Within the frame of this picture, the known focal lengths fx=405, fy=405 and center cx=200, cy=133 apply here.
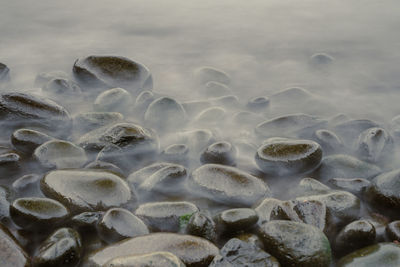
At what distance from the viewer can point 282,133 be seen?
2816 millimetres

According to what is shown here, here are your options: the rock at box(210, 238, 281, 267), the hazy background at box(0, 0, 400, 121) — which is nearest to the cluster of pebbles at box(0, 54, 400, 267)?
the rock at box(210, 238, 281, 267)

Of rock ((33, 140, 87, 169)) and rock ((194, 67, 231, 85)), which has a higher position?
rock ((194, 67, 231, 85))

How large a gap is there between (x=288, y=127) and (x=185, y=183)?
981mm

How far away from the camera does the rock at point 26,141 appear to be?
2408 millimetres

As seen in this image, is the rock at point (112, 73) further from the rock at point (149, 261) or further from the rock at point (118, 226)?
the rock at point (149, 261)

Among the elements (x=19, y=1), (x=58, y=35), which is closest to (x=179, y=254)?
(x=58, y=35)

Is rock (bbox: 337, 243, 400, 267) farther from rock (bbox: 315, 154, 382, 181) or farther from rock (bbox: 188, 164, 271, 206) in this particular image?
rock (bbox: 315, 154, 382, 181)

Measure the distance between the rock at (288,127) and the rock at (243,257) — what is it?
1.33 m

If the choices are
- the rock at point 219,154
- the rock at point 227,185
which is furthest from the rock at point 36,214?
the rock at point 219,154

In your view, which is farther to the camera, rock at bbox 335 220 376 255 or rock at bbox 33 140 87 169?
rock at bbox 33 140 87 169

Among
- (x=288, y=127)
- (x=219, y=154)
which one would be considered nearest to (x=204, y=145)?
(x=219, y=154)

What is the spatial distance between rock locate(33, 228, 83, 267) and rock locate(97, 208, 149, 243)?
0.40ft

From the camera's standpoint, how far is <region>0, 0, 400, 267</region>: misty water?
5.72 feet

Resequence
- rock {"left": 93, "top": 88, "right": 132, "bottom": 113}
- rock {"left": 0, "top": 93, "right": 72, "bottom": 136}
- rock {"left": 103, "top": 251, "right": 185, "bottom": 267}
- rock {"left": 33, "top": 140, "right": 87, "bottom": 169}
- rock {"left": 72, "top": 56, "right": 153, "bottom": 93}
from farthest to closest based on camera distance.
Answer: rock {"left": 72, "top": 56, "right": 153, "bottom": 93}
rock {"left": 93, "top": 88, "right": 132, "bottom": 113}
rock {"left": 0, "top": 93, "right": 72, "bottom": 136}
rock {"left": 33, "top": 140, "right": 87, "bottom": 169}
rock {"left": 103, "top": 251, "right": 185, "bottom": 267}
